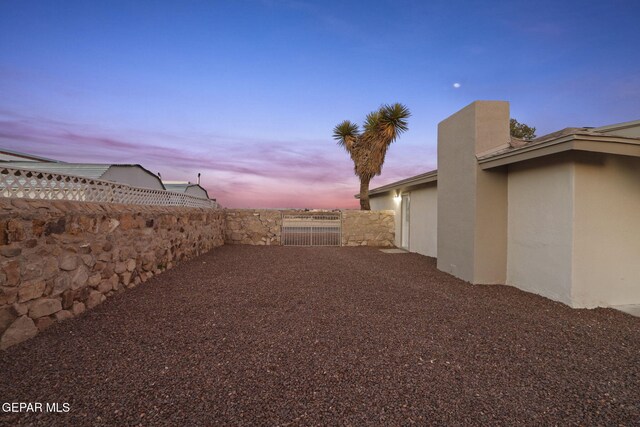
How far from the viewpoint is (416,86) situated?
11.0 meters

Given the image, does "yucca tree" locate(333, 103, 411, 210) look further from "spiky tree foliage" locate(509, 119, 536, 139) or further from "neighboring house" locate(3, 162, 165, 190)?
"neighboring house" locate(3, 162, 165, 190)

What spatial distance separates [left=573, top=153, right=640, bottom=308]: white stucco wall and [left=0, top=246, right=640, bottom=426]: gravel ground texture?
0.50 meters

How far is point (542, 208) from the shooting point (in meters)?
5.20

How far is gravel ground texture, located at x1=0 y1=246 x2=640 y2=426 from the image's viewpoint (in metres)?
2.08

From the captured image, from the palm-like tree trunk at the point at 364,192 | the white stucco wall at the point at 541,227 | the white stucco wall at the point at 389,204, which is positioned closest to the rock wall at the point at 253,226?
the palm-like tree trunk at the point at 364,192

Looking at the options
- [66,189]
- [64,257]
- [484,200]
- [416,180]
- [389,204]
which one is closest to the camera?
[64,257]

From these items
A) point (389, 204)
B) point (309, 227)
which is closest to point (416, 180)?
point (389, 204)

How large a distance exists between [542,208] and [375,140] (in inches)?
433

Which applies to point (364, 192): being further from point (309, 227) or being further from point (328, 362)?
point (328, 362)

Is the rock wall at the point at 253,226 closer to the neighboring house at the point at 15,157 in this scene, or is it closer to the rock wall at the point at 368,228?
the rock wall at the point at 368,228

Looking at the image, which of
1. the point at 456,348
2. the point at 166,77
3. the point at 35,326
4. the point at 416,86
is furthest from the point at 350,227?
the point at 35,326

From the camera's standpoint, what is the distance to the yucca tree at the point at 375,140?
1517 centimetres

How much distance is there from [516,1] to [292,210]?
10343mm

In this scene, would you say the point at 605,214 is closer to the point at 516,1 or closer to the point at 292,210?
the point at 516,1
